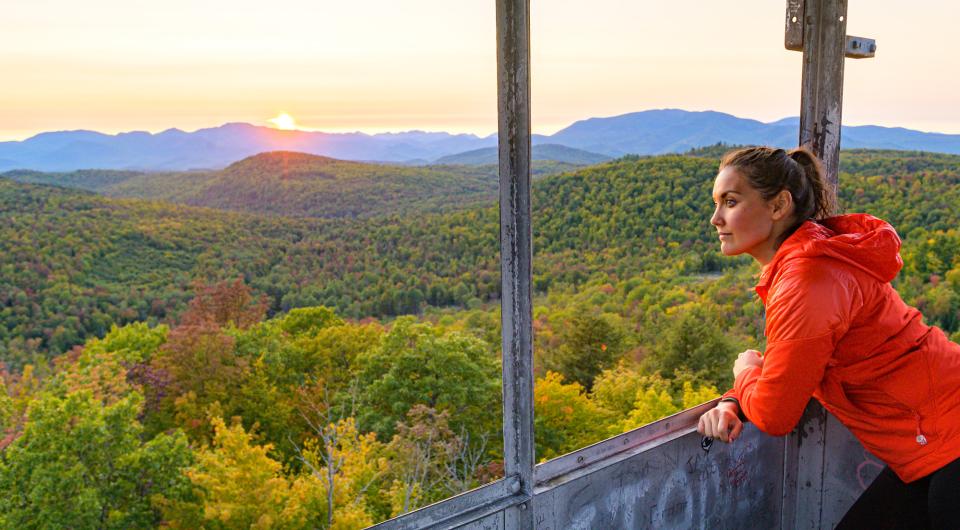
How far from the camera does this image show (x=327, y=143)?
1903 inches

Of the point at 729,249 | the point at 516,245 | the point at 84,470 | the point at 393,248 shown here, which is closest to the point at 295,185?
the point at 393,248

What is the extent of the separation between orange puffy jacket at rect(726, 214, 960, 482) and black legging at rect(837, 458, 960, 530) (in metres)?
0.03

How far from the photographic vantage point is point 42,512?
52.3ft

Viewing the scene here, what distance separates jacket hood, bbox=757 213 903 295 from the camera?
4.08 ft

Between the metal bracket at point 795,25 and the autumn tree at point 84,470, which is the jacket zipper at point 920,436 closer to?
the metal bracket at point 795,25

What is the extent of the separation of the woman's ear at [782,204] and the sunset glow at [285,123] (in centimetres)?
4823

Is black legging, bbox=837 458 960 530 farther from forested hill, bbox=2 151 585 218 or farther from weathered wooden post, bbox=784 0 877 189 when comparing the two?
forested hill, bbox=2 151 585 218

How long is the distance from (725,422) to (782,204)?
0.47 meters

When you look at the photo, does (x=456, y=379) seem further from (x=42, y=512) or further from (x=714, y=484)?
(x=714, y=484)

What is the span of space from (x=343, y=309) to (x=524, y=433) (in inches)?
1298

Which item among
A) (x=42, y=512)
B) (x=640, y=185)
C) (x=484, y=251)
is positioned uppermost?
(x=640, y=185)

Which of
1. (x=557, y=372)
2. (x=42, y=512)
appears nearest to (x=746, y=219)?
(x=42, y=512)

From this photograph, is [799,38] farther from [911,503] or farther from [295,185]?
[295,185]

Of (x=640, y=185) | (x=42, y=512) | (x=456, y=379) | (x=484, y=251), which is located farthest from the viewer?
(x=484, y=251)
